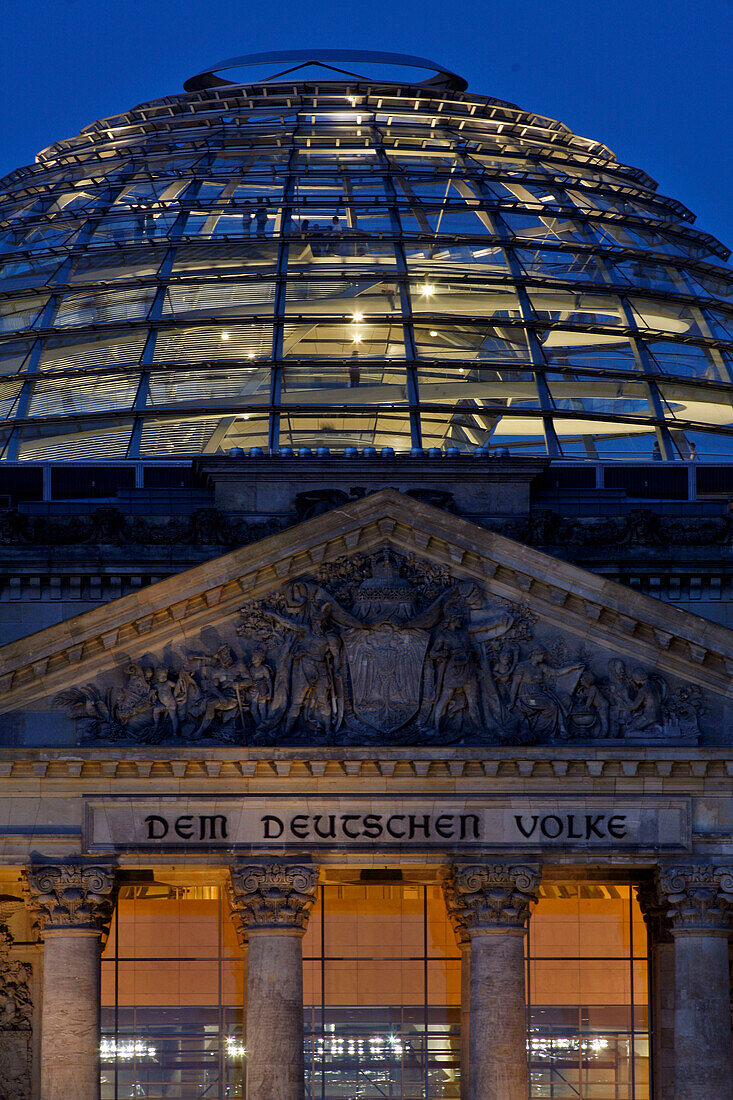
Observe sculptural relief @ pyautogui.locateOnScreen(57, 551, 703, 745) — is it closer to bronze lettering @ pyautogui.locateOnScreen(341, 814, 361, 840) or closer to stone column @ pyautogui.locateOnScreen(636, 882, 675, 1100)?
bronze lettering @ pyautogui.locateOnScreen(341, 814, 361, 840)

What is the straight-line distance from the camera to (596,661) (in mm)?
53938

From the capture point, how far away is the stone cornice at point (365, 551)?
5297 cm

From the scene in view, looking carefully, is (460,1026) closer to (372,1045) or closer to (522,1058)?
(372,1045)

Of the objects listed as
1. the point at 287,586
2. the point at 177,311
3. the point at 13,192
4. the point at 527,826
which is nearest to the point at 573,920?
the point at 527,826

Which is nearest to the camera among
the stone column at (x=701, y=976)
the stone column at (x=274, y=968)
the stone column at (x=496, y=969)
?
the stone column at (x=274, y=968)

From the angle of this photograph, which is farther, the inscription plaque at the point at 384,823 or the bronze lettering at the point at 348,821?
the bronze lettering at the point at 348,821

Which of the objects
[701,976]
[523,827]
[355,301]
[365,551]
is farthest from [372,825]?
[355,301]

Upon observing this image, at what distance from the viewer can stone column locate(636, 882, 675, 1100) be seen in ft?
184

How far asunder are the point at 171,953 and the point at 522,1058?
10.7m

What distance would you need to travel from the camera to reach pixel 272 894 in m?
52.8

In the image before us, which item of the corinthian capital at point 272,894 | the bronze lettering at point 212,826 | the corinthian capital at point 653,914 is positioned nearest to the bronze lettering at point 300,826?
the corinthian capital at point 272,894

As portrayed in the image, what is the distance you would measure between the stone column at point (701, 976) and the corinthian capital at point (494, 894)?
9.54 feet

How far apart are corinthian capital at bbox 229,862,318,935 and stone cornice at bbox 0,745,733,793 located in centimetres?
186

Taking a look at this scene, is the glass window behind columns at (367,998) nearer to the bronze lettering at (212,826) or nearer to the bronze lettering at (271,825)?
the bronze lettering at (271,825)
